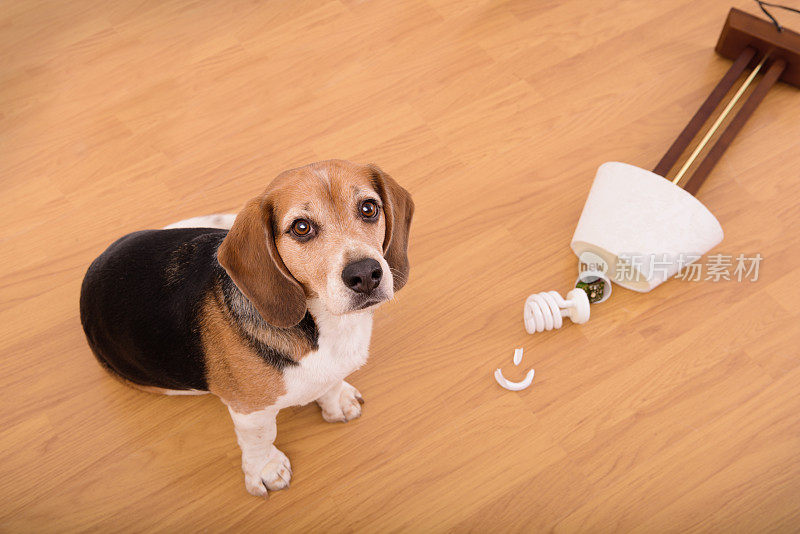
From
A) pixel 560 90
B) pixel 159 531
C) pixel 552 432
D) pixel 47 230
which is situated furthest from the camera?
pixel 560 90

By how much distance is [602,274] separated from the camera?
8.18 feet

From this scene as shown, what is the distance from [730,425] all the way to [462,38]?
198cm

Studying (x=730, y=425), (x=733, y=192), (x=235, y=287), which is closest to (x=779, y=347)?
(x=730, y=425)

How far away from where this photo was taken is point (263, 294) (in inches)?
66.8

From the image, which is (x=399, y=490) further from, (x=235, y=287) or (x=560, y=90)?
(x=560, y=90)

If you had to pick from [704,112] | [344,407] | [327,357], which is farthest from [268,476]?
[704,112]

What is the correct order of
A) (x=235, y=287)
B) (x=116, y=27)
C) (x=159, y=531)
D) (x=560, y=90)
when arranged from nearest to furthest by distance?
1. (x=235, y=287)
2. (x=159, y=531)
3. (x=560, y=90)
4. (x=116, y=27)

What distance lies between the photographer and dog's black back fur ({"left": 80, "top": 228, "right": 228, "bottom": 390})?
187 cm

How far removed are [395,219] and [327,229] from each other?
25 cm

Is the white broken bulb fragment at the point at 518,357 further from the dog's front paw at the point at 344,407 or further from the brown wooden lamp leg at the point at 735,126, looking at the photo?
the brown wooden lamp leg at the point at 735,126

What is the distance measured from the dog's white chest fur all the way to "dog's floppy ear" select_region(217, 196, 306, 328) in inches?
4.3

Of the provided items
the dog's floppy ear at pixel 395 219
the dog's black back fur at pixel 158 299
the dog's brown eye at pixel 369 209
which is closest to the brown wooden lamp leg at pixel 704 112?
the dog's floppy ear at pixel 395 219

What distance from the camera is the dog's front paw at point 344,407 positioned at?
229 cm

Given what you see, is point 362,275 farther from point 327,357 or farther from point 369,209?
point 327,357
